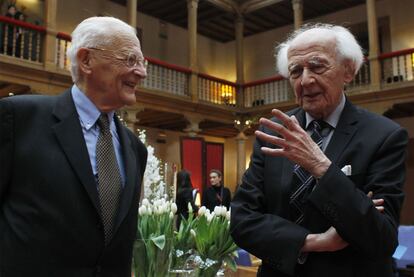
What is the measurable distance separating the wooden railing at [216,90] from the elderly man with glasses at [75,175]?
38.5 ft

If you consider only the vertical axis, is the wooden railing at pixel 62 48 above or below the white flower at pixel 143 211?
above

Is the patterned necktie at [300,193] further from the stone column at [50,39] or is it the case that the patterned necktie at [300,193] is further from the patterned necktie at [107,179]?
the stone column at [50,39]

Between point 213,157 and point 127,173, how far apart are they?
1186cm

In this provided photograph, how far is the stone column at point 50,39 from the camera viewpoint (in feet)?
31.6

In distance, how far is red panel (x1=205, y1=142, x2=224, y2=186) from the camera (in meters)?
12.8

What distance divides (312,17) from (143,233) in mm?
14951

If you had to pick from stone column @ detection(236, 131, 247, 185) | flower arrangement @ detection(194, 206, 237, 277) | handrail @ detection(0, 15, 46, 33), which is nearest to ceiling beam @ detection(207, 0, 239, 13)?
stone column @ detection(236, 131, 247, 185)

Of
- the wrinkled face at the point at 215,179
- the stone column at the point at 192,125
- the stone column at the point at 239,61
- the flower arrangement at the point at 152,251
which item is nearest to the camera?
the flower arrangement at the point at 152,251

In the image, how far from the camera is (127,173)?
1.36 meters

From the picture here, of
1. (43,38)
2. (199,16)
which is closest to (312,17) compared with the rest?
(199,16)

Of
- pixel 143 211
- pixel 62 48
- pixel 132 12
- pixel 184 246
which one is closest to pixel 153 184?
pixel 143 211

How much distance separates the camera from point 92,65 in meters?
1.38

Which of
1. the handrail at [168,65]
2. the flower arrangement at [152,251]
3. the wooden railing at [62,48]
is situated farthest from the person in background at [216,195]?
the flower arrangement at [152,251]

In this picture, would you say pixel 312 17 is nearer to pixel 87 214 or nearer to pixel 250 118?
pixel 250 118
